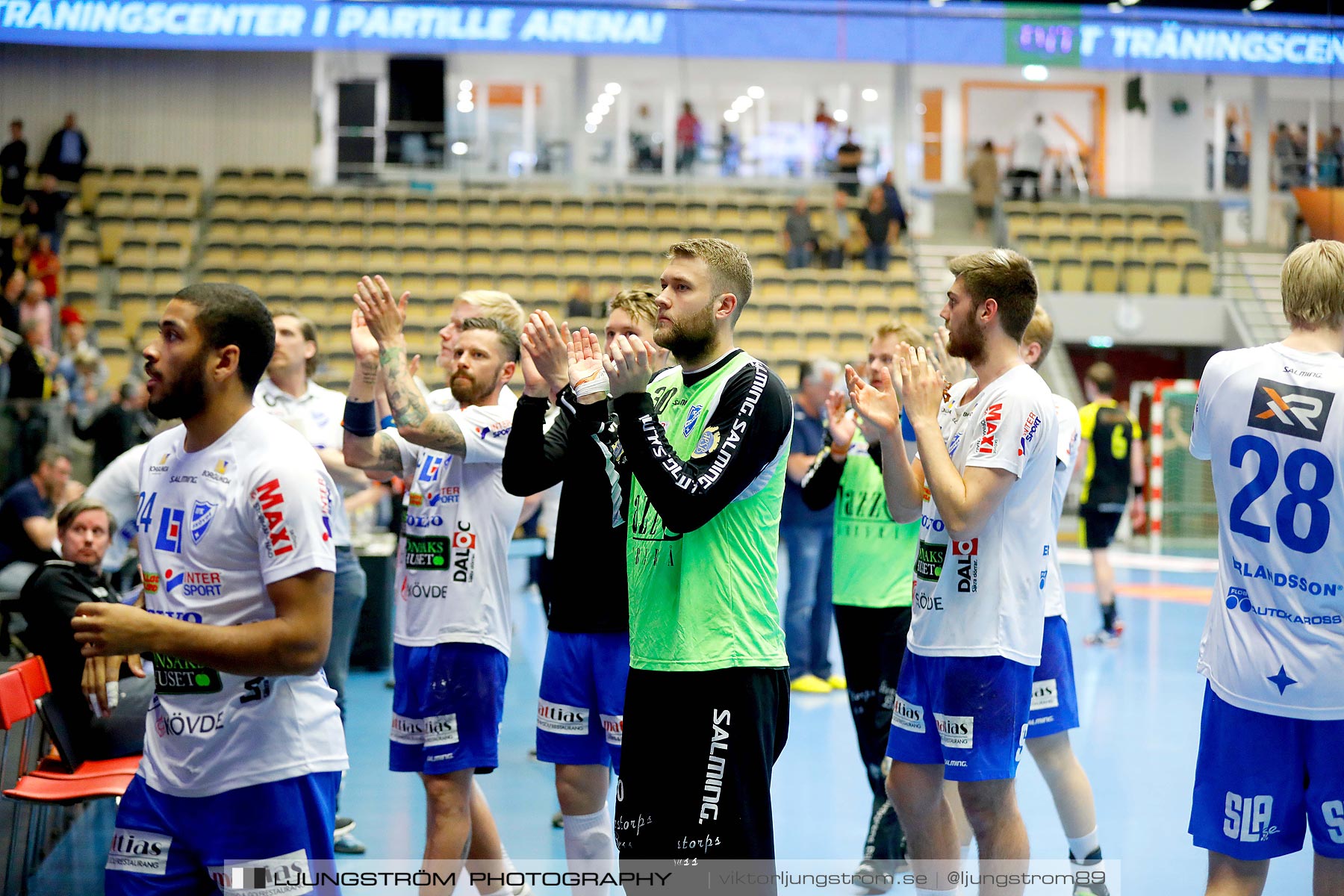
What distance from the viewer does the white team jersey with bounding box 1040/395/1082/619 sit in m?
3.58

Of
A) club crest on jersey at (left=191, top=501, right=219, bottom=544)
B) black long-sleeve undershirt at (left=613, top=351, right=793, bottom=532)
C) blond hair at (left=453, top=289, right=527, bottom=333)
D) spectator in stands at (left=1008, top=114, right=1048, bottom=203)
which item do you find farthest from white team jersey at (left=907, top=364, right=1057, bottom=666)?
spectator in stands at (left=1008, top=114, right=1048, bottom=203)

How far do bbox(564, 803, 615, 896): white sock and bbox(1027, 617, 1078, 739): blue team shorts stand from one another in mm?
1409

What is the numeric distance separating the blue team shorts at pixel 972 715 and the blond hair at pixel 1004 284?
96 centimetres

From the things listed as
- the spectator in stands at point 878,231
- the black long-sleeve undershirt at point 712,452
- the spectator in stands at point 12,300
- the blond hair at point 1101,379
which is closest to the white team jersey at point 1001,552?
the black long-sleeve undershirt at point 712,452

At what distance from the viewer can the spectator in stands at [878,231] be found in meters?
18.3

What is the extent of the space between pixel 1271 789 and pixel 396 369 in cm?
255

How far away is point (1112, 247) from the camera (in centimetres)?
1961

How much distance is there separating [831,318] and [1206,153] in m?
10.1

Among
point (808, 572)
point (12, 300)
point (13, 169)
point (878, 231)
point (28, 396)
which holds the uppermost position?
point (13, 169)

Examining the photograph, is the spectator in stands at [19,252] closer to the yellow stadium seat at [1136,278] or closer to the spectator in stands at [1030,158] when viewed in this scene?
the yellow stadium seat at [1136,278]

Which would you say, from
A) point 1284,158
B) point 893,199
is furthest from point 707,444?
point 1284,158

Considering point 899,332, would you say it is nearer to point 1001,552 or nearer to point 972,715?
point 1001,552

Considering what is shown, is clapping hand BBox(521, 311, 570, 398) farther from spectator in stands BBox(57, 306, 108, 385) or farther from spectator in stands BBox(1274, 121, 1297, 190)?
spectator in stands BBox(1274, 121, 1297, 190)

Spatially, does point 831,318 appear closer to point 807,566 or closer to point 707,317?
point 807,566
